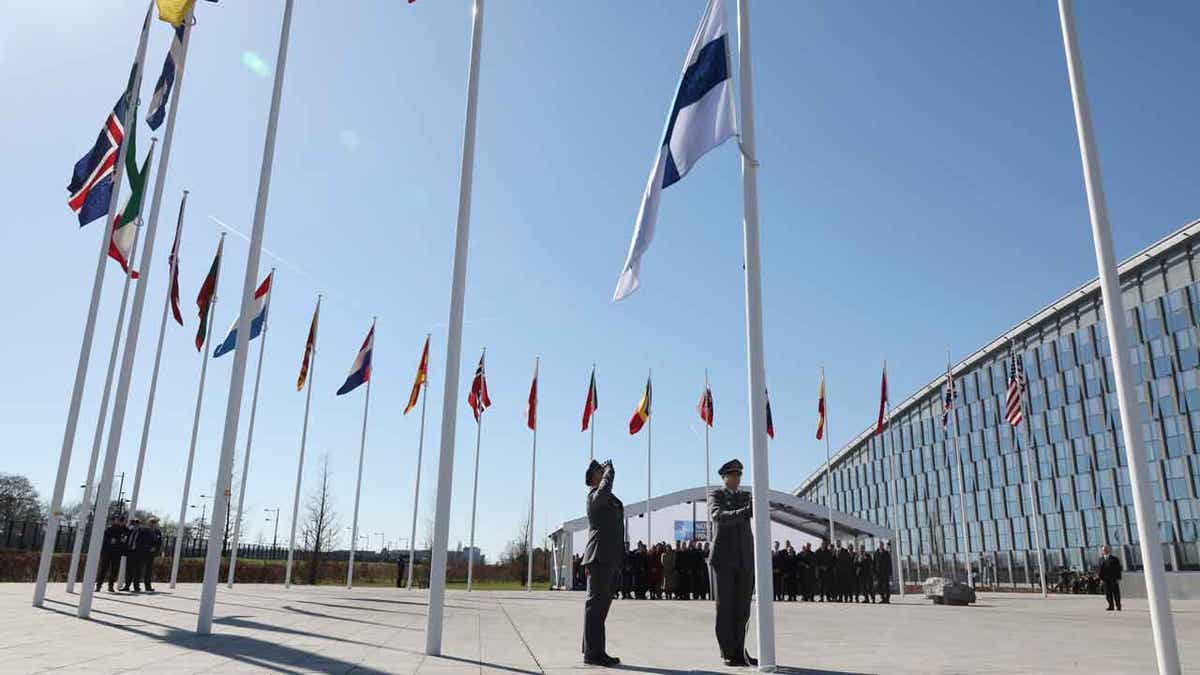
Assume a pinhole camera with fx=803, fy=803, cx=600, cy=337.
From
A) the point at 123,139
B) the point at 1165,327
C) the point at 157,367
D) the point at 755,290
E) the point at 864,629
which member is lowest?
the point at 864,629

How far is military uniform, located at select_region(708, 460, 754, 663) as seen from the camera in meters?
7.75

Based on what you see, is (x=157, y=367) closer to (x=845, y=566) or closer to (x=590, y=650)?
(x=590, y=650)

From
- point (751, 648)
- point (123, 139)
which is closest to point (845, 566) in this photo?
point (751, 648)

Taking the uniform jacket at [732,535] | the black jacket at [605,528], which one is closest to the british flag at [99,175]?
the black jacket at [605,528]

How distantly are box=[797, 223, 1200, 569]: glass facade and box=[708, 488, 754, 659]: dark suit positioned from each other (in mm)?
32106

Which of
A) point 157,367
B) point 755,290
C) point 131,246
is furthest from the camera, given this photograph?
point 157,367

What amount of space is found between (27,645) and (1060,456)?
73727 millimetres

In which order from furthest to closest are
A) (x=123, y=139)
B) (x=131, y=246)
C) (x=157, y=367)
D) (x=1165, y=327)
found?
(x=1165, y=327), (x=157, y=367), (x=131, y=246), (x=123, y=139)

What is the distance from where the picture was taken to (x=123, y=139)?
46.9 feet

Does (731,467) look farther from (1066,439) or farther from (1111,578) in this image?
(1066,439)

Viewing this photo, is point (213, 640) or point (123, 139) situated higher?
point (123, 139)

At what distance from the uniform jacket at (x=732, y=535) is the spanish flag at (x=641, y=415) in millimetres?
26140

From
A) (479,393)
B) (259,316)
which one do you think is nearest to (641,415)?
(479,393)

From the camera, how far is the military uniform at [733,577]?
7750 mm
